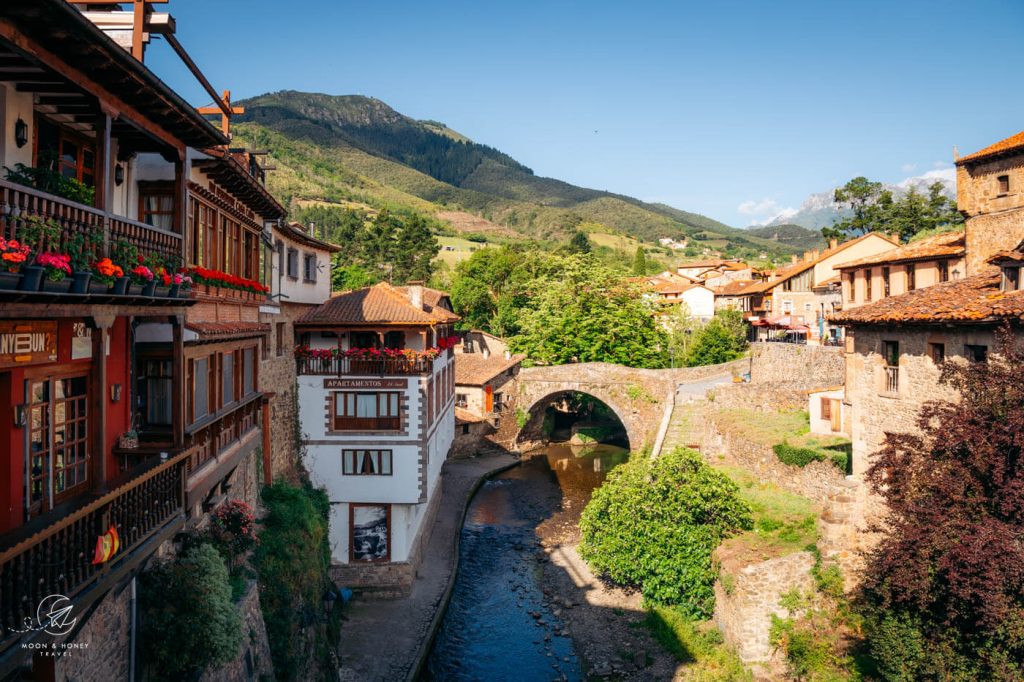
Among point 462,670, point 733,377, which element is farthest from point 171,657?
point 733,377

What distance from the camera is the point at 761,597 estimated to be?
1867 cm

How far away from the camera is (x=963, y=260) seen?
91.8 ft

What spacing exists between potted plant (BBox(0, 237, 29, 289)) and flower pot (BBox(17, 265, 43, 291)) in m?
0.04

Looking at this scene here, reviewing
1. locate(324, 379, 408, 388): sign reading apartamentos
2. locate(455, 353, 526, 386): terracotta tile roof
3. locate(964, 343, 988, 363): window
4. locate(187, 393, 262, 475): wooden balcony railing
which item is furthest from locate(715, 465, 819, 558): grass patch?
locate(455, 353, 526, 386): terracotta tile roof

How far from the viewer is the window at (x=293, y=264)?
21.8m

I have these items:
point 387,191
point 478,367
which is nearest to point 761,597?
point 478,367

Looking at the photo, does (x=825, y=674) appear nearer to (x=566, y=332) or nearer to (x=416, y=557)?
(x=416, y=557)

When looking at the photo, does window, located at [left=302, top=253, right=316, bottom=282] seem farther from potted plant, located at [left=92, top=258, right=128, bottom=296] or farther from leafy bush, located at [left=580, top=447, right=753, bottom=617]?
potted plant, located at [left=92, top=258, right=128, bottom=296]

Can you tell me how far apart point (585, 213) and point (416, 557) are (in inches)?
6555

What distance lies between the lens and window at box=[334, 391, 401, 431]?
22.2 m

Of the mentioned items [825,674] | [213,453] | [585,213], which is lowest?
[825,674]

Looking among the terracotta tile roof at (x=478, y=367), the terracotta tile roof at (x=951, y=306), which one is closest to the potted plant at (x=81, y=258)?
the terracotta tile roof at (x=951, y=306)

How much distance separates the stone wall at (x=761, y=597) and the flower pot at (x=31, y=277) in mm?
18842

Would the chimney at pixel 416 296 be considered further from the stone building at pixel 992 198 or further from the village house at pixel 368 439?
the stone building at pixel 992 198
